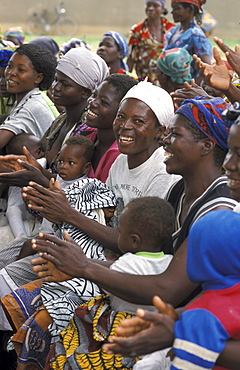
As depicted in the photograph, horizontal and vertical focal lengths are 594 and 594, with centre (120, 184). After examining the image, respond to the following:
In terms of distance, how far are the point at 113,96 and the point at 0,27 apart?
50.0 ft

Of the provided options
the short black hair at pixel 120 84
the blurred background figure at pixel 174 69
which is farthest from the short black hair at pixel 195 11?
the short black hair at pixel 120 84

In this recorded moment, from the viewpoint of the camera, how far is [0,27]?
18.1 metres

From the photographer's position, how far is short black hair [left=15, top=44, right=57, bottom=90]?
5.16 metres

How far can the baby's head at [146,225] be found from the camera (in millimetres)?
2637

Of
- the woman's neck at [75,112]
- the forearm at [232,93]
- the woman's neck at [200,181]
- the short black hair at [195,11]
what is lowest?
the woman's neck at [75,112]

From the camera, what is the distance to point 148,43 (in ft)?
28.8

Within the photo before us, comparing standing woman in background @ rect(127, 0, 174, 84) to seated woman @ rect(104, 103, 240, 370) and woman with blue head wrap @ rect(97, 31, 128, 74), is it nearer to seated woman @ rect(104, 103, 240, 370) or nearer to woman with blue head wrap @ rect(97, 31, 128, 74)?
woman with blue head wrap @ rect(97, 31, 128, 74)

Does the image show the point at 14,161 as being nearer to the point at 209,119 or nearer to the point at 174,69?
the point at 209,119

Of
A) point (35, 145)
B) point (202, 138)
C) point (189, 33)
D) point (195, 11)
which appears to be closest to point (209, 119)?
point (202, 138)

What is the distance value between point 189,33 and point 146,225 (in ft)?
15.3

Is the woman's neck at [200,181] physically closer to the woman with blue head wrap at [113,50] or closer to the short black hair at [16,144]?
the short black hair at [16,144]

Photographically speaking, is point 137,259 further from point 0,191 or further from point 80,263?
point 0,191

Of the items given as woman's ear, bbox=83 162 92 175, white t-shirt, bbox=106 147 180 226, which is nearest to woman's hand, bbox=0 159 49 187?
woman's ear, bbox=83 162 92 175

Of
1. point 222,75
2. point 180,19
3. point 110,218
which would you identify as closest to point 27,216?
point 110,218
